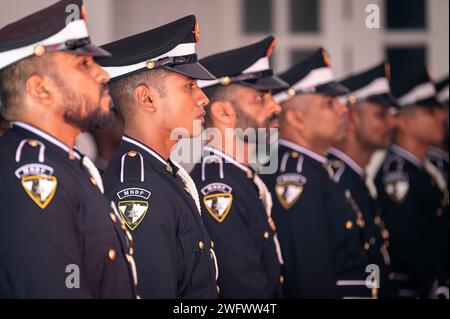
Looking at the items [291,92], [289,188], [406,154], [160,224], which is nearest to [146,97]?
[160,224]

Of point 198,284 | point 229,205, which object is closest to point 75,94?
point 198,284

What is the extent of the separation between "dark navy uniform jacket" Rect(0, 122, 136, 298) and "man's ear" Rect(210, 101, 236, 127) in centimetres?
156

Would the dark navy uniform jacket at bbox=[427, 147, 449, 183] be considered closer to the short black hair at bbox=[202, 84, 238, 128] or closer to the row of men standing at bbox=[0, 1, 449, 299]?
the row of men standing at bbox=[0, 1, 449, 299]

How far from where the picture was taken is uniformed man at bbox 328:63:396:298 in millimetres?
6219

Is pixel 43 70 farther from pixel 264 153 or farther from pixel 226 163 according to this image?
pixel 264 153

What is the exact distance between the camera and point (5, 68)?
11.5 feet

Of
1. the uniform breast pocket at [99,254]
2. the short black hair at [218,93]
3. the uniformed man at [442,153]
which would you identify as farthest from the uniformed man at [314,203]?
the uniform breast pocket at [99,254]

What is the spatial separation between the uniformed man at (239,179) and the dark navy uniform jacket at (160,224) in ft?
1.50

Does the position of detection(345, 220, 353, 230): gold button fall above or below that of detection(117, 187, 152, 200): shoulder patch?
below

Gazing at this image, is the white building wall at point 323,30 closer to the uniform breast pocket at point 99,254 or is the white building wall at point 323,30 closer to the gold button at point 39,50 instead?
the gold button at point 39,50

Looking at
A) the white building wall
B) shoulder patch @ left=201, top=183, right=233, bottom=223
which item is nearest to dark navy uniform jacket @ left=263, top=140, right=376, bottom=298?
shoulder patch @ left=201, top=183, right=233, bottom=223

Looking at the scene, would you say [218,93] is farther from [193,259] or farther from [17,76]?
[17,76]

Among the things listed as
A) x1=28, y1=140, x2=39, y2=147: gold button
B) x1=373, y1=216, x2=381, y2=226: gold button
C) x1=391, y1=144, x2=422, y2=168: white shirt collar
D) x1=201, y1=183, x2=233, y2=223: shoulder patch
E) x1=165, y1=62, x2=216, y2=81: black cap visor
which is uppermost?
x1=165, y1=62, x2=216, y2=81: black cap visor

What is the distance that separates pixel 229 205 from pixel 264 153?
1220 millimetres
